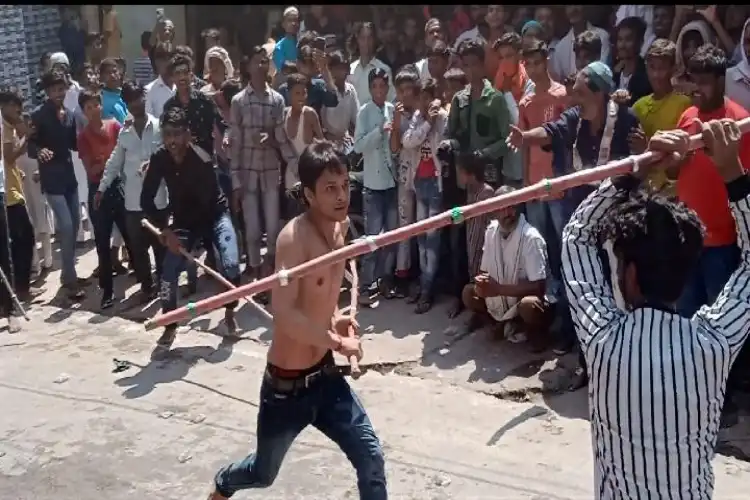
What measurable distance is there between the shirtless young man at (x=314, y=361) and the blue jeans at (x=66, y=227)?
513 cm

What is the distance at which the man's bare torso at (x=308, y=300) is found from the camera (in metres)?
3.90

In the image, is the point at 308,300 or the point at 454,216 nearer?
the point at 454,216

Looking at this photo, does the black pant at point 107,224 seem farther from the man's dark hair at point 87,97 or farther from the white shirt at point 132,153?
the man's dark hair at point 87,97

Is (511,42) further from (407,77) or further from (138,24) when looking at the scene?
(138,24)

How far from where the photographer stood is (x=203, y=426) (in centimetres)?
574

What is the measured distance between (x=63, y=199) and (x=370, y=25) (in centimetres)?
311

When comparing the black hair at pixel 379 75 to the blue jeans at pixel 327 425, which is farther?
the black hair at pixel 379 75

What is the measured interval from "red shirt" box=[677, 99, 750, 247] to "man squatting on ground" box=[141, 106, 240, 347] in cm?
321

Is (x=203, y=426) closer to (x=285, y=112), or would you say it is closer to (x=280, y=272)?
(x=280, y=272)

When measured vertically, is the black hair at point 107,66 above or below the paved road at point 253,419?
above

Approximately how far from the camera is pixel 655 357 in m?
2.55

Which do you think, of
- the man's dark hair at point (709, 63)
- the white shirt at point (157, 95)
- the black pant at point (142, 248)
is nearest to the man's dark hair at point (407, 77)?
the black pant at point (142, 248)

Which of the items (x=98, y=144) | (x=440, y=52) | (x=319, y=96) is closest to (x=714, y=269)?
(x=440, y=52)

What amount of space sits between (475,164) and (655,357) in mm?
4516
